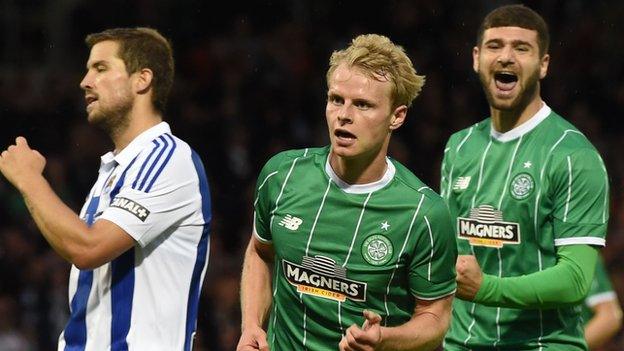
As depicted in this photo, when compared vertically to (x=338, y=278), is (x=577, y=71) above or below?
above

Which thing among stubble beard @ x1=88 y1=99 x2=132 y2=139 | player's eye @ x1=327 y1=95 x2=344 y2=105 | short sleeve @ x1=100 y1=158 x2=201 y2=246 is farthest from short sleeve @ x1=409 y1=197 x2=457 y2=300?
stubble beard @ x1=88 y1=99 x2=132 y2=139

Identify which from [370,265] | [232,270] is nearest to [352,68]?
[370,265]

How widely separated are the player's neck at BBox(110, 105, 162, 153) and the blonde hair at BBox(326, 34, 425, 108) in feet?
2.83

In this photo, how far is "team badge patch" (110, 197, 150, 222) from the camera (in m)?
4.67

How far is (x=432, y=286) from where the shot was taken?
14.4 ft

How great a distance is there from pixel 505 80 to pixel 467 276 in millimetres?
1033

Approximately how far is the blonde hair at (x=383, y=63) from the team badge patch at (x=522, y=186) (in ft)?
2.94

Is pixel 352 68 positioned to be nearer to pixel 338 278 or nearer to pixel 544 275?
pixel 338 278

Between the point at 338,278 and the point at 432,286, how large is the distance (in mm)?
320

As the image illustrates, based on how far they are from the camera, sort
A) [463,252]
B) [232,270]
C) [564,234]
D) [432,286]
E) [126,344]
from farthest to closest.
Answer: [232,270] < [463,252] < [564,234] < [126,344] < [432,286]

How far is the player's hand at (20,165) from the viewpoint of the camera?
15.3 ft

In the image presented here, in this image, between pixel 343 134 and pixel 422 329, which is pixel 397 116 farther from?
pixel 422 329

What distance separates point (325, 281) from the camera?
176 inches

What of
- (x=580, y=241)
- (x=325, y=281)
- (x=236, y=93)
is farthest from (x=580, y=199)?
(x=236, y=93)
